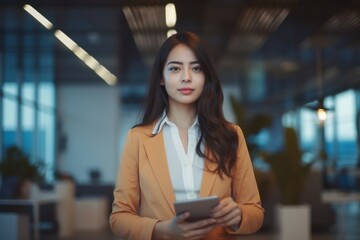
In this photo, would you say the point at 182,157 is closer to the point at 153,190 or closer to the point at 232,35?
the point at 153,190

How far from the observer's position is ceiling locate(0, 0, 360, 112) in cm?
813

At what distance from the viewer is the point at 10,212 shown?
494 cm

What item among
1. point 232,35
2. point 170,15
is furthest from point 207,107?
point 232,35

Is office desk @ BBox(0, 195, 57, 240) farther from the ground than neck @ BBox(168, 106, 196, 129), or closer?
closer

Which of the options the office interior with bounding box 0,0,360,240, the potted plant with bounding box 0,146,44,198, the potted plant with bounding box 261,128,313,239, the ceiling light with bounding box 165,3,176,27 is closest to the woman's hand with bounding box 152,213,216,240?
the office interior with bounding box 0,0,360,240

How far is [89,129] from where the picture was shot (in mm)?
17109

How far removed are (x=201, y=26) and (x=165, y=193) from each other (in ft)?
29.7

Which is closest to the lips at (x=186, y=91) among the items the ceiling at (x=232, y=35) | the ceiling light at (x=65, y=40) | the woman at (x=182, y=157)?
the woman at (x=182, y=157)

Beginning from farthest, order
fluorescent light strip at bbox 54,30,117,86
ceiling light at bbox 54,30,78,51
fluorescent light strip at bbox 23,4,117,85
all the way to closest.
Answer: fluorescent light strip at bbox 54,30,117,86 < ceiling light at bbox 54,30,78,51 < fluorescent light strip at bbox 23,4,117,85

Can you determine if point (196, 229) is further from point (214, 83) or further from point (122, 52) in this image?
point (122, 52)

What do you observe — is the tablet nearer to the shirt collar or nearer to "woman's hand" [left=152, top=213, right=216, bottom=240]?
"woman's hand" [left=152, top=213, right=216, bottom=240]

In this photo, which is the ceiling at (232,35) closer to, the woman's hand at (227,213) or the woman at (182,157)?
the woman at (182,157)

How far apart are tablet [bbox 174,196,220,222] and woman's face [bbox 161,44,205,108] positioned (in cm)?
31

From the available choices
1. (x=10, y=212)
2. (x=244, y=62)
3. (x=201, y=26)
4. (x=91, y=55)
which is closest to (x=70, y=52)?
(x=91, y=55)
